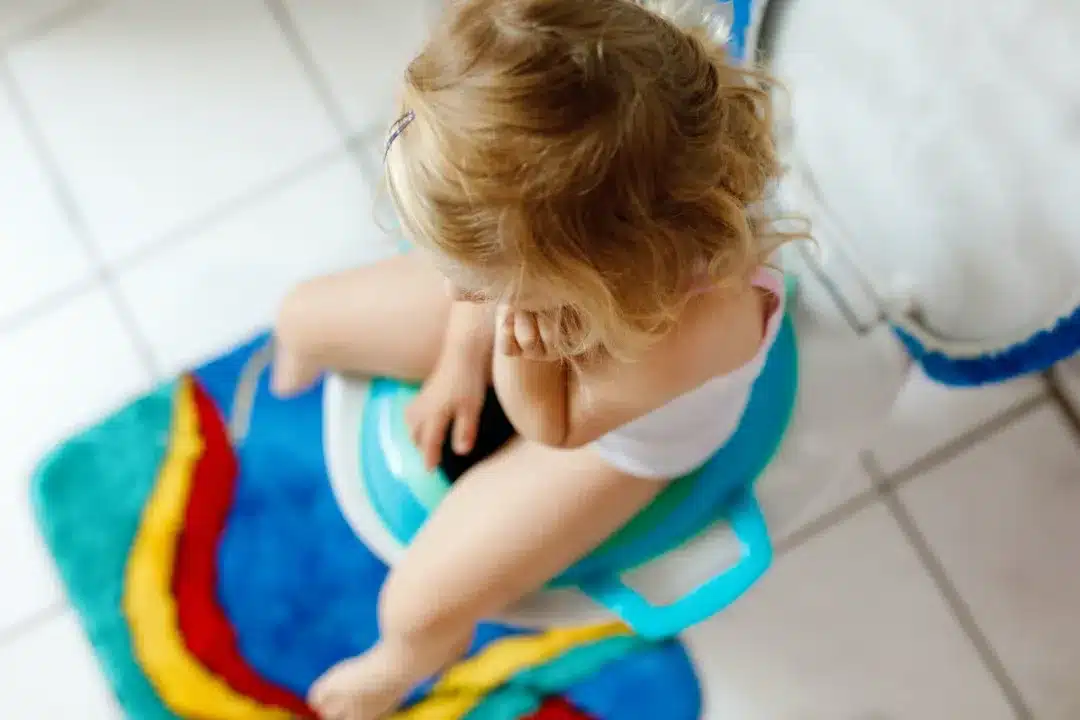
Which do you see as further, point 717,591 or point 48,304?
point 48,304

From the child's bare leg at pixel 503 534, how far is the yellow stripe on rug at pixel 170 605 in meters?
0.24

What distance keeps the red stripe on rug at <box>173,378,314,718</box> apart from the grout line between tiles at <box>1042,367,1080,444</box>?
76 cm

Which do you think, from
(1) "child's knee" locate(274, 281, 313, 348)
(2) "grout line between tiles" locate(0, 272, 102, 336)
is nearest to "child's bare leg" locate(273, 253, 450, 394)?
(1) "child's knee" locate(274, 281, 313, 348)

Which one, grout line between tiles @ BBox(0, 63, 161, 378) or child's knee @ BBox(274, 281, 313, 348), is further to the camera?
grout line between tiles @ BBox(0, 63, 161, 378)

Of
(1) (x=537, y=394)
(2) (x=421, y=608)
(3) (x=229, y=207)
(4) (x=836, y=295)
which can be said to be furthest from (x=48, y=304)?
(4) (x=836, y=295)

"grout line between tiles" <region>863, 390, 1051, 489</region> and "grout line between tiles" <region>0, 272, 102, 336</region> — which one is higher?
"grout line between tiles" <region>0, 272, 102, 336</region>

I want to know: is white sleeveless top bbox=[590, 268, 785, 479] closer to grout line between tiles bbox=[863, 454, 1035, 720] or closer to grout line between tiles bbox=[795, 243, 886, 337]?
grout line between tiles bbox=[795, 243, 886, 337]

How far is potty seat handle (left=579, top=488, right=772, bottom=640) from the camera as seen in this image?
665mm

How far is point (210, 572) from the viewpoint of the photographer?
0.96m

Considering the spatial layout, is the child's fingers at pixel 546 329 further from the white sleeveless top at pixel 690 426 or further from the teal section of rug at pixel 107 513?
the teal section of rug at pixel 107 513

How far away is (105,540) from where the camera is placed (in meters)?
0.96

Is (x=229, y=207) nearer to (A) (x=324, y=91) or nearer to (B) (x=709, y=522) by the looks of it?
(A) (x=324, y=91)

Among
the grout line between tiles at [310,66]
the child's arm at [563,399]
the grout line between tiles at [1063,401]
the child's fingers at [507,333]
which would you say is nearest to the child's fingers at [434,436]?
the child's arm at [563,399]

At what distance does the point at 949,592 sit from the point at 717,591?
38 centimetres
